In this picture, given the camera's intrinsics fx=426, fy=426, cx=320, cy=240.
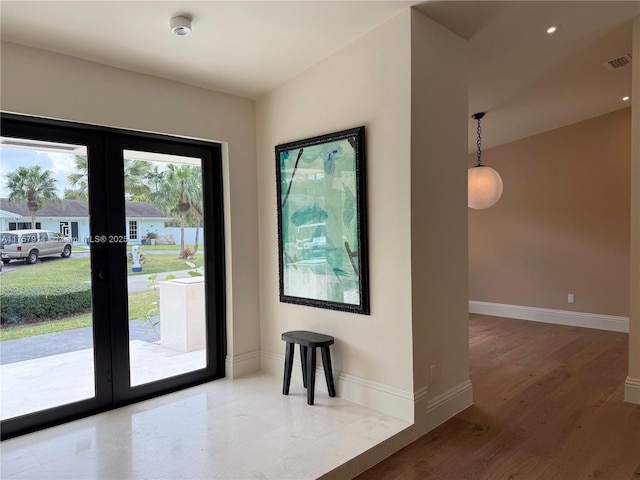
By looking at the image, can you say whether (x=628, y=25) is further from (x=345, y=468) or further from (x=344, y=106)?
(x=345, y=468)

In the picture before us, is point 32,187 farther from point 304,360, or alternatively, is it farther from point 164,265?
point 304,360

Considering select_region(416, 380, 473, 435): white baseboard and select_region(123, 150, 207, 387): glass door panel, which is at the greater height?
select_region(123, 150, 207, 387): glass door panel

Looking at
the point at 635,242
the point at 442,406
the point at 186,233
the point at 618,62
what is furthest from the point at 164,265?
the point at 618,62

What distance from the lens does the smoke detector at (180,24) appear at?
2.46 m

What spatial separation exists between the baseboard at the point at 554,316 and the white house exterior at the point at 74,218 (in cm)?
500

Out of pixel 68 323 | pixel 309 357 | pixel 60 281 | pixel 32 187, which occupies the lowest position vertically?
pixel 309 357

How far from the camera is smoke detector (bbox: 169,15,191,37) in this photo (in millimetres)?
2461

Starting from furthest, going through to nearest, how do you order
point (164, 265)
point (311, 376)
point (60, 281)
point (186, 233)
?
point (186, 233) → point (164, 265) → point (311, 376) → point (60, 281)

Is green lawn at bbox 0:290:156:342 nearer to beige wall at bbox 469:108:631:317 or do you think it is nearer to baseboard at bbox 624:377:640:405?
baseboard at bbox 624:377:640:405

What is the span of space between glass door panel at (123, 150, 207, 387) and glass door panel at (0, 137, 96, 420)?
0.32 meters

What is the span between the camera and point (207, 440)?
2.56 meters

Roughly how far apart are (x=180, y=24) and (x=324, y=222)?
159 centimetres

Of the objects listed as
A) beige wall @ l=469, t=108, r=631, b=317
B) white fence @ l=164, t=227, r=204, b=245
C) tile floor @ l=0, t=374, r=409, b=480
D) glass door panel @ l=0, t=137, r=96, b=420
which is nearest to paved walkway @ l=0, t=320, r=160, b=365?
glass door panel @ l=0, t=137, r=96, b=420

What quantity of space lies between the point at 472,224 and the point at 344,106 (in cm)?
418
